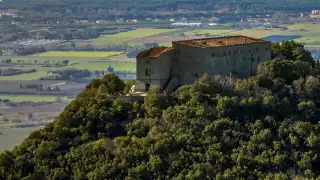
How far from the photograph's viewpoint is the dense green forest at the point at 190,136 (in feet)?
78.0

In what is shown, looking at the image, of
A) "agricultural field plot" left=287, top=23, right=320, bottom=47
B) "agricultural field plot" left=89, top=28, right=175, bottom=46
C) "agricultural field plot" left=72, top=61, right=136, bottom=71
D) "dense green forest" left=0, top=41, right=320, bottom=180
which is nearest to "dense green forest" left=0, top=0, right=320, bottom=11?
"agricultural field plot" left=287, top=23, right=320, bottom=47

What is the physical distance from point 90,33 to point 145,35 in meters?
7.79

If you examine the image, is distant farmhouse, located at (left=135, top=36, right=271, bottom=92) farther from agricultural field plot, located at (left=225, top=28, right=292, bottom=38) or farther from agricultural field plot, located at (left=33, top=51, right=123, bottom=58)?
agricultural field plot, located at (left=225, top=28, right=292, bottom=38)

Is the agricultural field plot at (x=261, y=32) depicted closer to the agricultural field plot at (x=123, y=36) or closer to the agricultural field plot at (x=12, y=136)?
the agricultural field plot at (x=123, y=36)

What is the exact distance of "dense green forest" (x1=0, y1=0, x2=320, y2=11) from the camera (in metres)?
129

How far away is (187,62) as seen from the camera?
2759 centimetres

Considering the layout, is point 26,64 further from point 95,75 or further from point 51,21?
point 51,21

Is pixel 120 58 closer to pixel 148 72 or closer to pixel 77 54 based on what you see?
pixel 77 54

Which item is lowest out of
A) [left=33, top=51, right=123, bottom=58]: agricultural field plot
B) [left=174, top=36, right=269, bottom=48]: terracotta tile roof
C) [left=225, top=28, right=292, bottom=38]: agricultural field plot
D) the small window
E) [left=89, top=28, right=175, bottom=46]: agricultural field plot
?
[left=33, top=51, right=123, bottom=58]: agricultural field plot

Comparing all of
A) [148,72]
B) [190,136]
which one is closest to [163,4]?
[148,72]

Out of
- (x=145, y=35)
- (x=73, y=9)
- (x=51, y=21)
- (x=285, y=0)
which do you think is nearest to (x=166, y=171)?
(x=145, y=35)

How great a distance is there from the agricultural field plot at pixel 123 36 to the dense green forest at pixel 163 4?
27757 mm

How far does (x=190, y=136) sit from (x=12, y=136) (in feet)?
63.7

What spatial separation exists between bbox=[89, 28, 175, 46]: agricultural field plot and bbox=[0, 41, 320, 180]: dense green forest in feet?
207
